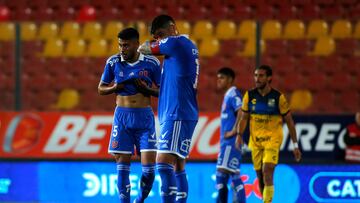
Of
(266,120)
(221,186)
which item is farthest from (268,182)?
(221,186)

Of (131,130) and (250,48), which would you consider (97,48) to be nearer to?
(250,48)

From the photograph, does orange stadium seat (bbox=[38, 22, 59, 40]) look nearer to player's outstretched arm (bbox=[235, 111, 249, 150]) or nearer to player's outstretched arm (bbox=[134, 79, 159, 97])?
player's outstretched arm (bbox=[235, 111, 249, 150])

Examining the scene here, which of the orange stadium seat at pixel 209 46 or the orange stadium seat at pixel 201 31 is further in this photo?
the orange stadium seat at pixel 201 31

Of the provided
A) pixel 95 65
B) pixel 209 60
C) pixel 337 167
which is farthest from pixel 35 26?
pixel 337 167

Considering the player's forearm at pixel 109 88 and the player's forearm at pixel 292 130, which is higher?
the player's forearm at pixel 109 88

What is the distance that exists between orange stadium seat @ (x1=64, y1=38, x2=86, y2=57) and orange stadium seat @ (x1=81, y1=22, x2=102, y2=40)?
142 mm

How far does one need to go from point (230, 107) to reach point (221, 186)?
1.01 m

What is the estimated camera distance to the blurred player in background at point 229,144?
11133 mm

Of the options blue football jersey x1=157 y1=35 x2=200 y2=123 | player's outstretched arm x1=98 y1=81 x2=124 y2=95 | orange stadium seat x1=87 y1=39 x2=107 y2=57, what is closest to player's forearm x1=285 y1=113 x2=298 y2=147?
player's outstretched arm x1=98 y1=81 x2=124 y2=95

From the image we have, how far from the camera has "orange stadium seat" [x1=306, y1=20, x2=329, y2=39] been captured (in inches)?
583

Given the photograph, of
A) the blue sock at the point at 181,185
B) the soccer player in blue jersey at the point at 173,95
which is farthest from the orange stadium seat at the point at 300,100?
the soccer player in blue jersey at the point at 173,95

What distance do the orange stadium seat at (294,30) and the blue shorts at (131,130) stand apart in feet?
20.1

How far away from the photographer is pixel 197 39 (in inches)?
607

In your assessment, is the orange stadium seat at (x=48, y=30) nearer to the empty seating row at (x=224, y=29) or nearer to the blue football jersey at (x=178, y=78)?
the empty seating row at (x=224, y=29)
